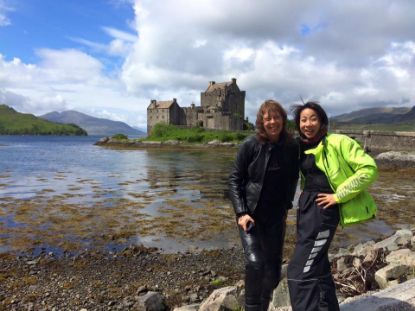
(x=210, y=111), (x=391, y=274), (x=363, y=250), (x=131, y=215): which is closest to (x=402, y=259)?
(x=391, y=274)

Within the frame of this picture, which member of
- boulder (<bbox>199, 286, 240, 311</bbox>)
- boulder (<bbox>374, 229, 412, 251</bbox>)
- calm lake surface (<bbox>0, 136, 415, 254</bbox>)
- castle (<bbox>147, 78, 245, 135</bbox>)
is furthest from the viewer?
castle (<bbox>147, 78, 245, 135</bbox>)

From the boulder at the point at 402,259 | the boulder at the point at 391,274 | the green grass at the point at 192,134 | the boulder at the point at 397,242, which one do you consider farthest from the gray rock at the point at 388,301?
the green grass at the point at 192,134

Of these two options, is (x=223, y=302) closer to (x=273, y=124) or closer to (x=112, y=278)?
(x=273, y=124)

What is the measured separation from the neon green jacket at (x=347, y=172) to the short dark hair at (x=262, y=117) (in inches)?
20.6

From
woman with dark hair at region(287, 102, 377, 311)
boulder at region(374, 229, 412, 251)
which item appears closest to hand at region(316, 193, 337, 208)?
woman with dark hair at region(287, 102, 377, 311)

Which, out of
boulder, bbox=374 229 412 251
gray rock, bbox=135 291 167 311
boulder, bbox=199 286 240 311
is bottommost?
gray rock, bbox=135 291 167 311

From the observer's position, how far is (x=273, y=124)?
14.3ft

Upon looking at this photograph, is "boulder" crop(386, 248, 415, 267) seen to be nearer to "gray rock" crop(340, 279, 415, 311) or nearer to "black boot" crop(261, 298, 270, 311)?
"gray rock" crop(340, 279, 415, 311)

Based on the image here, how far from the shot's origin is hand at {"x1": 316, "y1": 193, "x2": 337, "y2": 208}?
3928mm

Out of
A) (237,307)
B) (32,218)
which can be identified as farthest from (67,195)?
(237,307)

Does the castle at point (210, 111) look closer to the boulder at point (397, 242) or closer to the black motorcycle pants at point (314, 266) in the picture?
the boulder at point (397, 242)

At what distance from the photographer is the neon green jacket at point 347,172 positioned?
3.83 m

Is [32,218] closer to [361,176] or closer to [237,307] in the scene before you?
[237,307]

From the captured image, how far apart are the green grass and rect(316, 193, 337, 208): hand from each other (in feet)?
251
